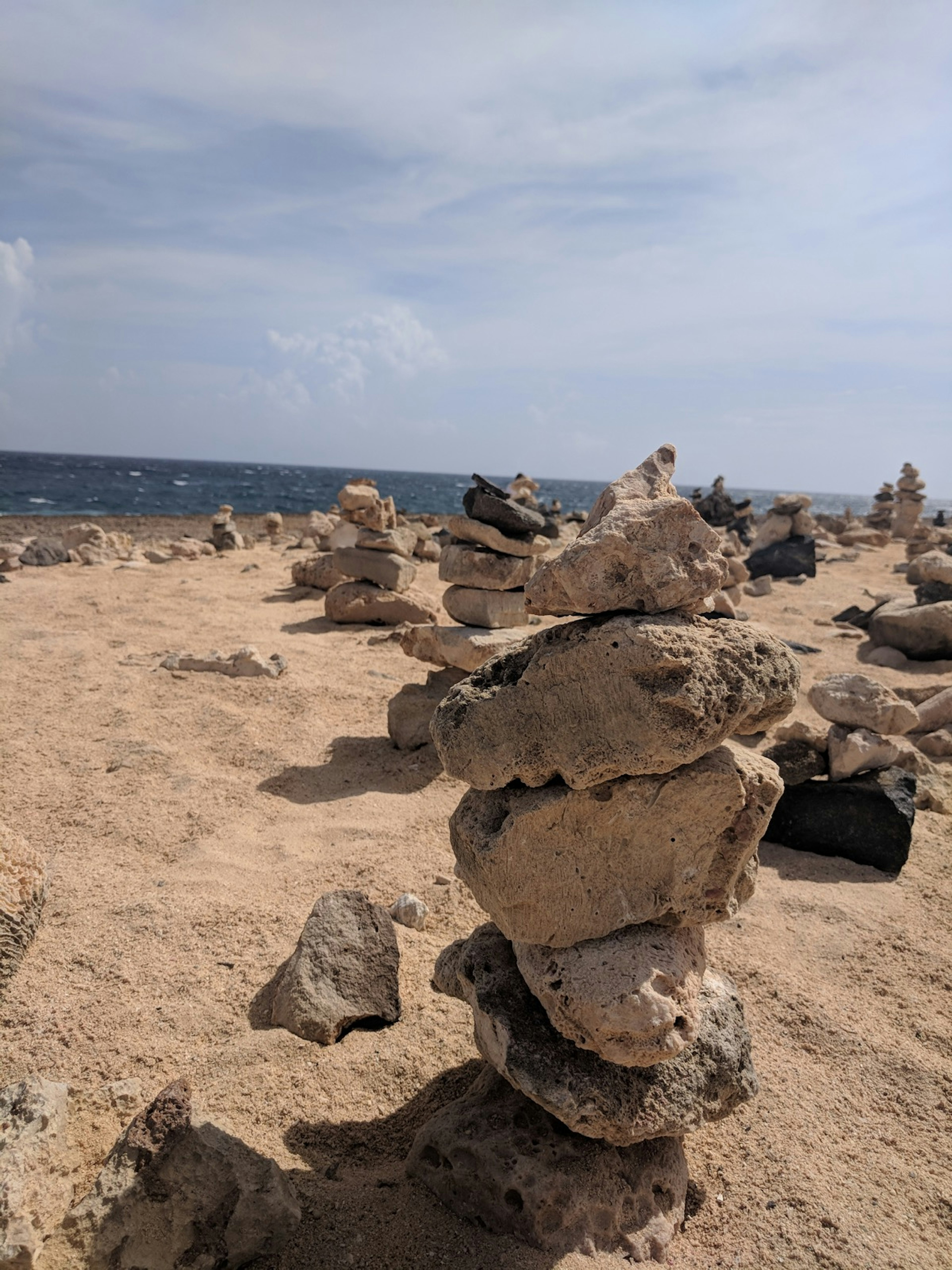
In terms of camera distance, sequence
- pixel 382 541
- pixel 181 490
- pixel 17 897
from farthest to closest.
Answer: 1. pixel 181 490
2. pixel 382 541
3. pixel 17 897

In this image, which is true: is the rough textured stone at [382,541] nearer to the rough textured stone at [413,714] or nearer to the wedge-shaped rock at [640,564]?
the rough textured stone at [413,714]

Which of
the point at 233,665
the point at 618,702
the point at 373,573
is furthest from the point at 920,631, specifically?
the point at 618,702

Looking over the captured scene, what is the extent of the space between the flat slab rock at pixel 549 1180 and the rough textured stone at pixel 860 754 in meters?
3.38

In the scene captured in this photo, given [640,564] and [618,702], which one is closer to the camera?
[618,702]

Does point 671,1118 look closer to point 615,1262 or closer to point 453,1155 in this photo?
point 615,1262

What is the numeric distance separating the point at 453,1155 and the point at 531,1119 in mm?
298

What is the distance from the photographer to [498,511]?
6.50 metres

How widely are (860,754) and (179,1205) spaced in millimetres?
4770

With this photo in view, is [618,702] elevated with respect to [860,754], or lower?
elevated

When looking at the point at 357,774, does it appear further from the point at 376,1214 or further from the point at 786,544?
the point at 786,544

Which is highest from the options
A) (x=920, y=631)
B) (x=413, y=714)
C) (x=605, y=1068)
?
(x=920, y=631)

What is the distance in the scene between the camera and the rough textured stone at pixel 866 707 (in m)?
5.75

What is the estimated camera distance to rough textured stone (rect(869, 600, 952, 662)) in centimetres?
989

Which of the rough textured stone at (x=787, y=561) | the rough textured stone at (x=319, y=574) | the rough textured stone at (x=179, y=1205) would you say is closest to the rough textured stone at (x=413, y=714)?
the rough textured stone at (x=179, y=1205)
